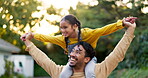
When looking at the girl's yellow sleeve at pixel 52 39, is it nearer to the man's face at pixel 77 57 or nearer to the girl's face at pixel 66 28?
the girl's face at pixel 66 28

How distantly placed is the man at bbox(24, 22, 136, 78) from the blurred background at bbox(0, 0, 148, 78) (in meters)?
3.00

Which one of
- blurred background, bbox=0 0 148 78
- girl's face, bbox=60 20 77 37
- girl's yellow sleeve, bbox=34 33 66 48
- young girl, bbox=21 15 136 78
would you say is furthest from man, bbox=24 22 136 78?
blurred background, bbox=0 0 148 78

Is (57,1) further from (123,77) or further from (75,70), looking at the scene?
(75,70)

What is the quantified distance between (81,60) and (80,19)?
18096 mm

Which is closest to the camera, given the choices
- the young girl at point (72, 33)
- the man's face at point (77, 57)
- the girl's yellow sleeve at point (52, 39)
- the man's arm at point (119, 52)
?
the man's arm at point (119, 52)

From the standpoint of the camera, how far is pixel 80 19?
21.6 meters

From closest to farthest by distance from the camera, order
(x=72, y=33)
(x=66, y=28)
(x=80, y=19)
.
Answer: (x=66, y=28), (x=72, y=33), (x=80, y=19)

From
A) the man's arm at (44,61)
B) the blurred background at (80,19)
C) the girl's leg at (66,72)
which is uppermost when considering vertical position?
the man's arm at (44,61)

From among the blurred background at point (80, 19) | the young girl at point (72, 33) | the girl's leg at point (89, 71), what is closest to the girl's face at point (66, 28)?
the young girl at point (72, 33)

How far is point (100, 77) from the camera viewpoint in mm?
3518

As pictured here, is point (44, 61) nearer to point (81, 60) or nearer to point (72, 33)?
point (81, 60)

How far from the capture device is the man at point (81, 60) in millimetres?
3449

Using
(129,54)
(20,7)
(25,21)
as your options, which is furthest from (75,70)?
(129,54)

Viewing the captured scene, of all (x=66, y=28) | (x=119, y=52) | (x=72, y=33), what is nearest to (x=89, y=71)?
(x=119, y=52)
